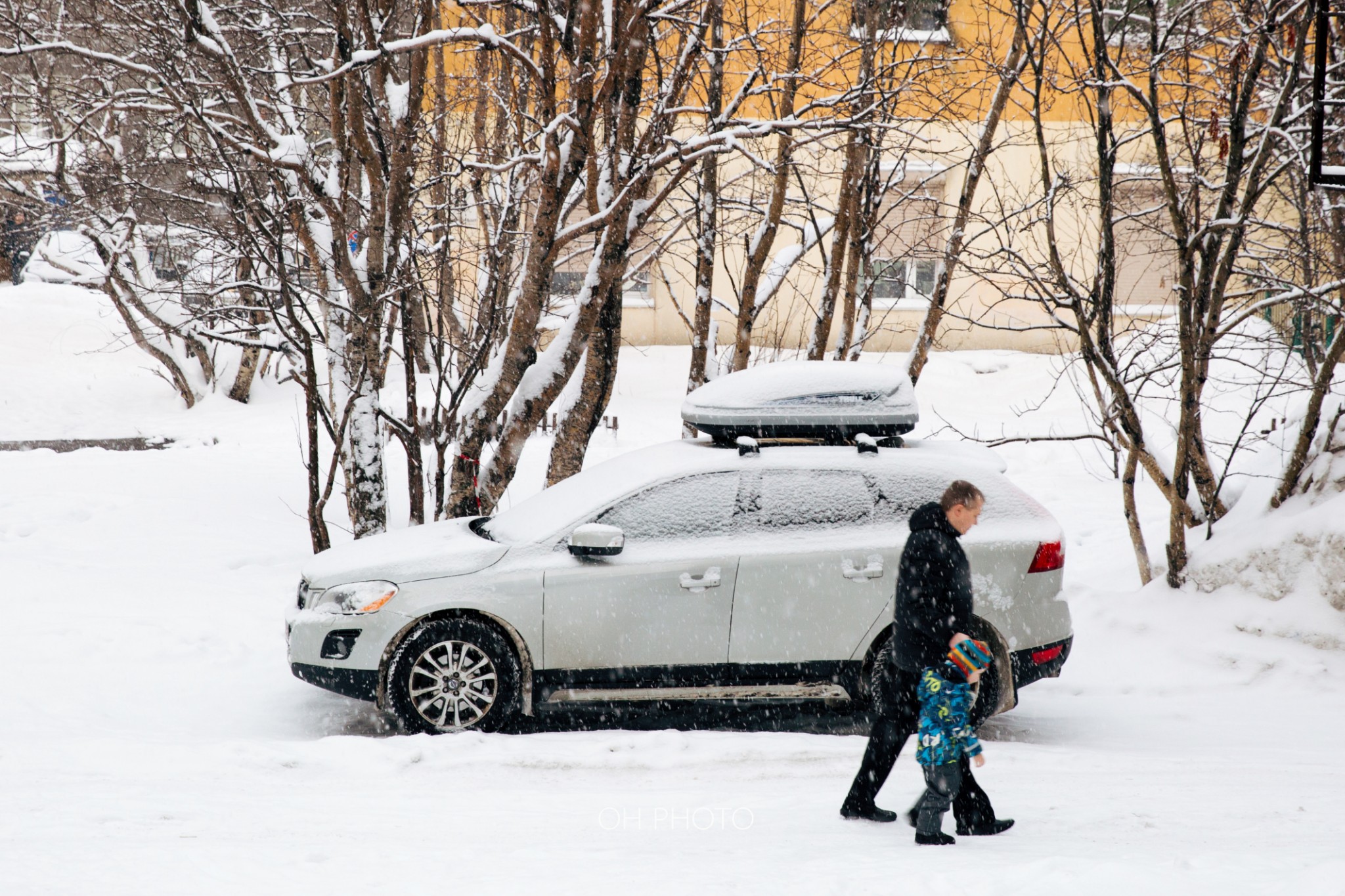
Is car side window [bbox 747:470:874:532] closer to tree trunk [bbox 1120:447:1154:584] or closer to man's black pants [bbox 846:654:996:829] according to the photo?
man's black pants [bbox 846:654:996:829]

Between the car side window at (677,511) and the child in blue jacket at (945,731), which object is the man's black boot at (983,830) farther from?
the car side window at (677,511)

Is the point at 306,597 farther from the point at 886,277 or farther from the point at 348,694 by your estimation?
the point at 886,277

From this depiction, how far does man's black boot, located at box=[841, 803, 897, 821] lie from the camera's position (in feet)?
13.8

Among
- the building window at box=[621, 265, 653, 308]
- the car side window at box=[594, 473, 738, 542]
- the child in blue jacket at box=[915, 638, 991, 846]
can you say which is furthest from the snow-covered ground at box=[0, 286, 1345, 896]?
the building window at box=[621, 265, 653, 308]

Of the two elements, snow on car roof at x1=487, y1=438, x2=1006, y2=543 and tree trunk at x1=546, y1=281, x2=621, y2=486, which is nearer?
snow on car roof at x1=487, y1=438, x2=1006, y2=543

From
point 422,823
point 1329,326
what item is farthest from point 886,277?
point 422,823

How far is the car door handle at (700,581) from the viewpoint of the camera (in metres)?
5.45

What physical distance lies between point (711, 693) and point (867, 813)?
1396 millimetres

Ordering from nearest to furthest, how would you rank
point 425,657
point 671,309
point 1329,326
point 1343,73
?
1. point 425,657
2. point 1343,73
3. point 1329,326
4. point 671,309

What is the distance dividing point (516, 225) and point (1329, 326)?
8.96 metres

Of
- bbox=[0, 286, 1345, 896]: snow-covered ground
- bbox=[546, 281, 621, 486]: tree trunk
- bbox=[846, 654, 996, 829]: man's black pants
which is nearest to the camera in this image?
bbox=[0, 286, 1345, 896]: snow-covered ground

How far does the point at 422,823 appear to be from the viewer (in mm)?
4191

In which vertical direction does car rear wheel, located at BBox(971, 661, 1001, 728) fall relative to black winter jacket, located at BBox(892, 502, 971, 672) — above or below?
below

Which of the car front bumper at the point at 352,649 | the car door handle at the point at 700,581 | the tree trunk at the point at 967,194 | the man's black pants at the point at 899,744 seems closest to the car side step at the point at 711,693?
the car door handle at the point at 700,581
